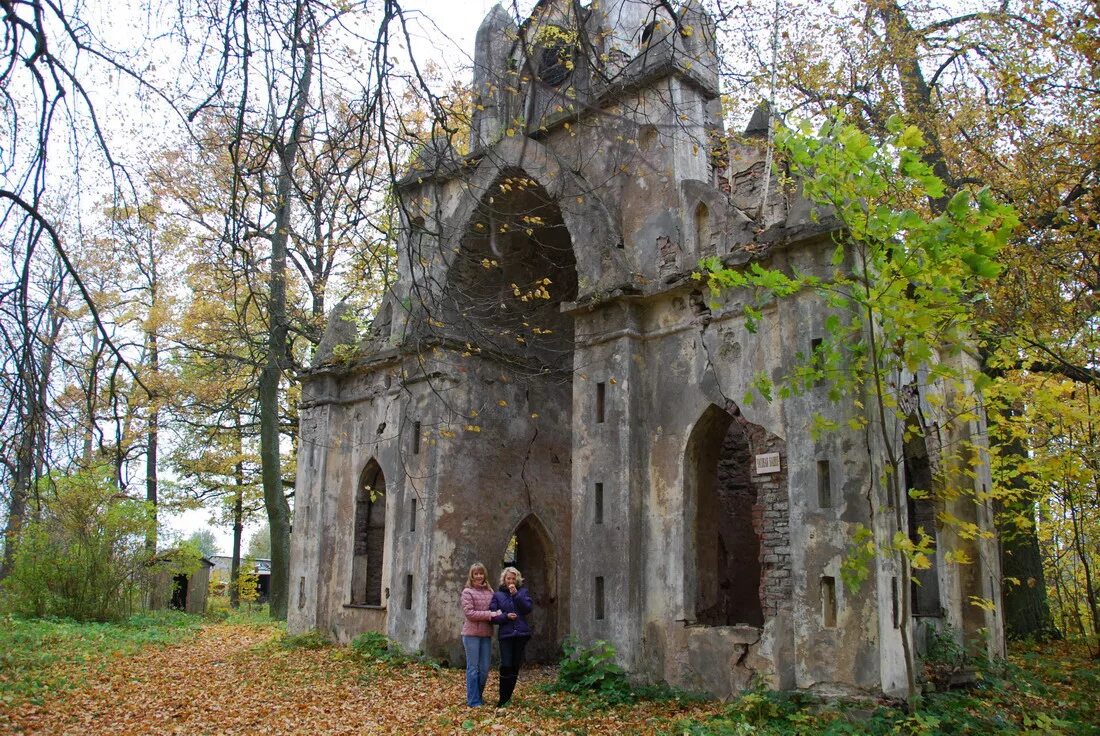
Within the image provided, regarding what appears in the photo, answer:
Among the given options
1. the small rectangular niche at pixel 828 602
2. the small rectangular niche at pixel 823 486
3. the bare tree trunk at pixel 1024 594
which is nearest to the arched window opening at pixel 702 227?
the small rectangular niche at pixel 823 486

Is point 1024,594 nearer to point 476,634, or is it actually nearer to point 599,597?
point 599,597

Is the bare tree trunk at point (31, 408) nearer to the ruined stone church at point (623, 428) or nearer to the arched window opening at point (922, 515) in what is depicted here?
the ruined stone church at point (623, 428)

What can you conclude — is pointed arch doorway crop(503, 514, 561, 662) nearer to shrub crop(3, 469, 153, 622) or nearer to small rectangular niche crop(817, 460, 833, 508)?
small rectangular niche crop(817, 460, 833, 508)

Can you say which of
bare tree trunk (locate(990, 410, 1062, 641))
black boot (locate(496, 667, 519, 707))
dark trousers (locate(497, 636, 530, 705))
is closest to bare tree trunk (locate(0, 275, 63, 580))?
dark trousers (locate(497, 636, 530, 705))

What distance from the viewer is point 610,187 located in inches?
492

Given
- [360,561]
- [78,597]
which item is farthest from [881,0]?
[78,597]

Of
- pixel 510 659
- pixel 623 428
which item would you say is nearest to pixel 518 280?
pixel 623 428

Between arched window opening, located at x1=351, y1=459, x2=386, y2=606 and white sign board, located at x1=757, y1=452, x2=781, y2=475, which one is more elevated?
white sign board, located at x1=757, y1=452, x2=781, y2=475

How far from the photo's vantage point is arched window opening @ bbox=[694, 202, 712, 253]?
11.1m

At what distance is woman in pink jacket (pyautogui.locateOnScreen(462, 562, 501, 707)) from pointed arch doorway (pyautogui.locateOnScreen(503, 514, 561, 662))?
4407mm

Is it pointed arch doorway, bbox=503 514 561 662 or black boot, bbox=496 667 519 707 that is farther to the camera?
pointed arch doorway, bbox=503 514 561 662

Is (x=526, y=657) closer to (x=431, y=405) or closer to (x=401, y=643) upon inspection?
(x=401, y=643)

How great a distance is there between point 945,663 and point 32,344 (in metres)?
10.0

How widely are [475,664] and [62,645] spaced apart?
26.3 feet
